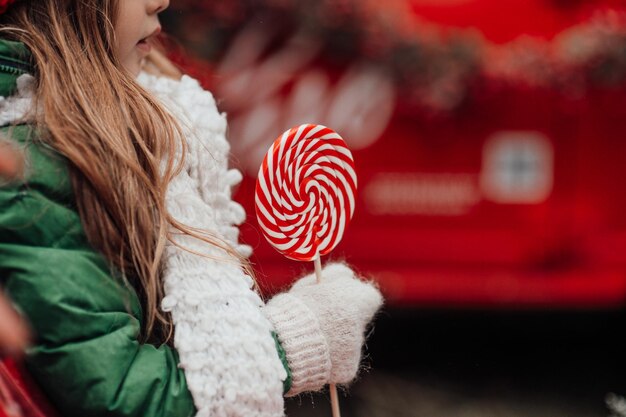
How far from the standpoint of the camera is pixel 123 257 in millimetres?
1396

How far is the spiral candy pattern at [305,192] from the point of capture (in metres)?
1.69

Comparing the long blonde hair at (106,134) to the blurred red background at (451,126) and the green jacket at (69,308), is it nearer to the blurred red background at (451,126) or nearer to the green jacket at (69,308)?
the green jacket at (69,308)

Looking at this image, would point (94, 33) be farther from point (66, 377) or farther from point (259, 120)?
point (259, 120)

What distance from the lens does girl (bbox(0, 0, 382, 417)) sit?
130cm

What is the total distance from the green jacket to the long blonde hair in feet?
0.11

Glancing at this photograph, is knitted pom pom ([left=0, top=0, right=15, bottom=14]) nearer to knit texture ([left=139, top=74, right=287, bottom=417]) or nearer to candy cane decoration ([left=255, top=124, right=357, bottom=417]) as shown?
knit texture ([left=139, top=74, right=287, bottom=417])

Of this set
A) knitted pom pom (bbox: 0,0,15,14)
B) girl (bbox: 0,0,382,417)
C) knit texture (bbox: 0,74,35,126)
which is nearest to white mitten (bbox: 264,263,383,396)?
girl (bbox: 0,0,382,417)

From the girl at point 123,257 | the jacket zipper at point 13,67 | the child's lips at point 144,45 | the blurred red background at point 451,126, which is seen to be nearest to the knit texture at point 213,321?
the girl at point 123,257

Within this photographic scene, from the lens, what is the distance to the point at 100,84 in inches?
56.9

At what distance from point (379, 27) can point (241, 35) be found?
0.60 meters

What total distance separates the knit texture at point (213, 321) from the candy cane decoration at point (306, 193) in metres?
0.17

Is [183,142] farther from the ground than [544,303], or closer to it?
farther from the ground

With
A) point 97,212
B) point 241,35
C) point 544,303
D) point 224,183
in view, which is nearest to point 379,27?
point 241,35

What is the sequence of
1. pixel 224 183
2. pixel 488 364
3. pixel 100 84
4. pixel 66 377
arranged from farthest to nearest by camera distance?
pixel 488 364
pixel 224 183
pixel 100 84
pixel 66 377
